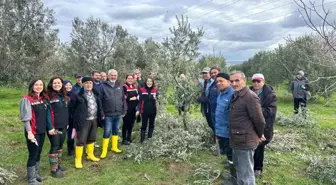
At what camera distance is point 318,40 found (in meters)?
4.79

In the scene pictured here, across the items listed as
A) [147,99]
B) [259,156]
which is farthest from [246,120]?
[147,99]

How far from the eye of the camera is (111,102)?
6.39 meters

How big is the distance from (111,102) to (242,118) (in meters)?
3.35

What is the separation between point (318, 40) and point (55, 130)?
5.17 metres

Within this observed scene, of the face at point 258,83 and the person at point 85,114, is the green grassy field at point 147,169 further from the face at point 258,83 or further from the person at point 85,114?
the face at point 258,83

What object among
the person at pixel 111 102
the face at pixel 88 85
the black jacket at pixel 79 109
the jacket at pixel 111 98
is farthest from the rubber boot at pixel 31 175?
the jacket at pixel 111 98

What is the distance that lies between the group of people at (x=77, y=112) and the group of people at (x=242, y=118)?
2035 millimetres

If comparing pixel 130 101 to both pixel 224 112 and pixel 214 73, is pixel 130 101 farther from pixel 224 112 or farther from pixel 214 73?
pixel 224 112

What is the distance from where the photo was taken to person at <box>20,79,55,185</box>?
182 inches

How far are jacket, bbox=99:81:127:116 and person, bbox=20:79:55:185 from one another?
4.84ft

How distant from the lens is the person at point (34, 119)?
15.2 ft

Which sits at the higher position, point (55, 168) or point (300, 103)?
point (300, 103)

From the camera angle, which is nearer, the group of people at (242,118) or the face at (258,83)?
the group of people at (242,118)

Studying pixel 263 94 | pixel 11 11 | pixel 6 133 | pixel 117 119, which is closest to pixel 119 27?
pixel 11 11
